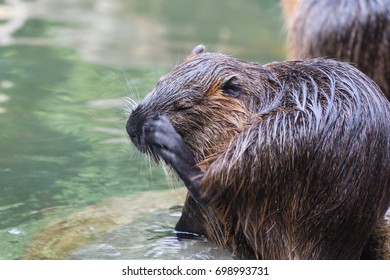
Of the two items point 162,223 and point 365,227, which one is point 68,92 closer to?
point 162,223

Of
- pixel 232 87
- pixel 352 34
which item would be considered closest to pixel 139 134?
pixel 232 87

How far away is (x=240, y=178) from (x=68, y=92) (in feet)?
10.3

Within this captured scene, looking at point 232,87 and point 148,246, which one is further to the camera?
point 148,246

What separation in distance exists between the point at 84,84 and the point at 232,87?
310 centimetres

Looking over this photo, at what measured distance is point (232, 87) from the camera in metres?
3.11

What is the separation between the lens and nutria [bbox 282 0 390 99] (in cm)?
475

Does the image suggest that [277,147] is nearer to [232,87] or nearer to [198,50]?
[232,87]

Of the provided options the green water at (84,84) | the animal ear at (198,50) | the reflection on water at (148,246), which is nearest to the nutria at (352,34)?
the green water at (84,84)

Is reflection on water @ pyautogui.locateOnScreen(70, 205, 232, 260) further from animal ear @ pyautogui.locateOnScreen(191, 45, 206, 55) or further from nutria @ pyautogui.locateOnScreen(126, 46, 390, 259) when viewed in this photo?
animal ear @ pyautogui.locateOnScreen(191, 45, 206, 55)

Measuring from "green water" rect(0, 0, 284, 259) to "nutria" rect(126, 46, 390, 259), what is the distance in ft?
0.90

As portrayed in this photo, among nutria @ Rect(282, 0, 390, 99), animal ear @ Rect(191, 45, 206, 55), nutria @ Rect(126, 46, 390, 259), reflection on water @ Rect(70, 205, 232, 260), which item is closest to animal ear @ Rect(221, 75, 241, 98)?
nutria @ Rect(126, 46, 390, 259)

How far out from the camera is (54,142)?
4.79m

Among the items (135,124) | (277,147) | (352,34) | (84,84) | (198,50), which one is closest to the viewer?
(277,147)

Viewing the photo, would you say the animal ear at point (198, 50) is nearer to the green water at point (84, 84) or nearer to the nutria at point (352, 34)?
the green water at point (84, 84)
